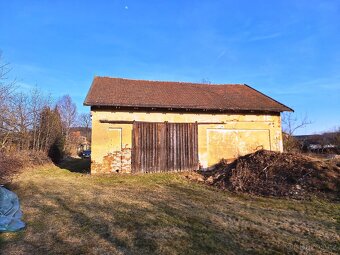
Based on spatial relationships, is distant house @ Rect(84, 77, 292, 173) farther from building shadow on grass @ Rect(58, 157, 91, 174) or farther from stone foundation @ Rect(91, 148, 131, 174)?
building shadow on grass @ Rect(58, 157, 91, 174)

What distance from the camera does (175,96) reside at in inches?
667

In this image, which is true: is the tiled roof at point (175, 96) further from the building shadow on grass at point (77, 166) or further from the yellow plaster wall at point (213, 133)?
the building shadow on grass at point (77, 166)

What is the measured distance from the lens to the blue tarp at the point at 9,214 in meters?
5.98

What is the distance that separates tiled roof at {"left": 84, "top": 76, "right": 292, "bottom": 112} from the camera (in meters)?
15.1

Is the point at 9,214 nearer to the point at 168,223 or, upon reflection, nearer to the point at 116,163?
the point at 168,223

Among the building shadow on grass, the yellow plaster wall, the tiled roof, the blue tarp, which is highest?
the tiled roof

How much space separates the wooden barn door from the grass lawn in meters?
4.25

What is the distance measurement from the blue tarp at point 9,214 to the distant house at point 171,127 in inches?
280

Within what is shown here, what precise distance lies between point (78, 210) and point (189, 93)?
11734 mm

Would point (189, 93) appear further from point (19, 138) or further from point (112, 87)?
point (19, 138)

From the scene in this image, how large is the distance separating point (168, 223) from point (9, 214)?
370cm

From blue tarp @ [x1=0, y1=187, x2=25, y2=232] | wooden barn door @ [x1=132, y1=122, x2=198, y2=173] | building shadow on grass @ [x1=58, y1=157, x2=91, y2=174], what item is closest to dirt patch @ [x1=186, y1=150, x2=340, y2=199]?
wooden barn door @ [x1=132, y1=122, x2=198, y2=173]

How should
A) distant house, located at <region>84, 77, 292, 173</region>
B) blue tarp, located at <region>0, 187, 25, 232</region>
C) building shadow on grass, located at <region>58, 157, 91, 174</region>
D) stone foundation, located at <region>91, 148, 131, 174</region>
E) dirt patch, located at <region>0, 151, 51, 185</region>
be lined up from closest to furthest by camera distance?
blue tarp, located at <region>0, 187, 25, 232</region> → dirt patch, located at <region>0, 151, 51, 185</region> → stone foundation, located at <region>91, 148, 131, 174</region> → distant house, located at <region>84, 77, 292, 173</region> → building shadow on grass, located at <region>58, 157, 91, 174</region>

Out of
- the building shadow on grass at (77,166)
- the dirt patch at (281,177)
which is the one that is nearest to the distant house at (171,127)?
the dirt patch at (281,177)
